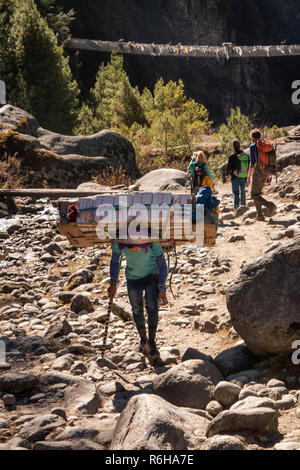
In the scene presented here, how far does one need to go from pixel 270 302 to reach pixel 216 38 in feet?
197

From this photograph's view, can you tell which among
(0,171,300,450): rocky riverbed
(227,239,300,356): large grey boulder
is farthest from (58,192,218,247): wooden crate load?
(0,171,300,450): rocky riverbed

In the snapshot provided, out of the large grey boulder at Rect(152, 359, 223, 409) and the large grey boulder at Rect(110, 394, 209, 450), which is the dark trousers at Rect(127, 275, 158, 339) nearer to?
the large grey boulder at Rect(152, 359, 223, 409)

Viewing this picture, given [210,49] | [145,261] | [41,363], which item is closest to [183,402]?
[145,261]

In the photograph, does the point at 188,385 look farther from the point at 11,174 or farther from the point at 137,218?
the point at 11,174

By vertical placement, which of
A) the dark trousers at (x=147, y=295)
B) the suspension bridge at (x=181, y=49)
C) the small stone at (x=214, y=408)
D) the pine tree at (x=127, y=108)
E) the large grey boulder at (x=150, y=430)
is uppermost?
the suspension bridge at (x=181, y=49)

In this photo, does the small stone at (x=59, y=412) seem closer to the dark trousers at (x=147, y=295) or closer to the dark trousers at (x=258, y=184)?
the dark trousers at (x=147, y=295)

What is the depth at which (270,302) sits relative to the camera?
512cm

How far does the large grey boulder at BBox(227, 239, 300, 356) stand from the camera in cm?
500

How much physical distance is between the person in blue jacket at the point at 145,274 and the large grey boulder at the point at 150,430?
190 cm

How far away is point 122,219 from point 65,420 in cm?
189

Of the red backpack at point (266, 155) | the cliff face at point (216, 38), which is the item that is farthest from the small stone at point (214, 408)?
the cliff face at point (216, 38)

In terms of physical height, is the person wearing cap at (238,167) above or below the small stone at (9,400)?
above

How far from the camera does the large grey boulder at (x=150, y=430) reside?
10.9ft

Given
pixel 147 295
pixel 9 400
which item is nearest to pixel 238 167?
pixel 147 295
